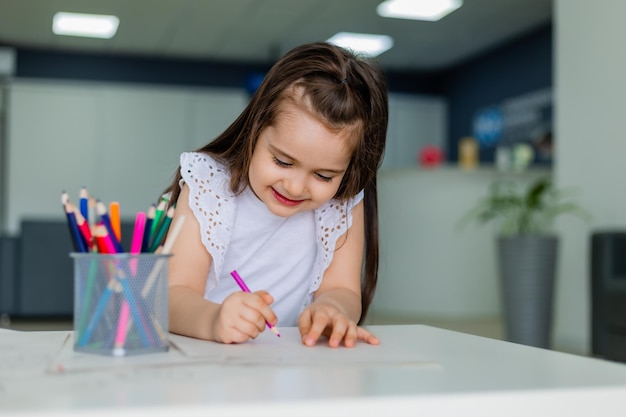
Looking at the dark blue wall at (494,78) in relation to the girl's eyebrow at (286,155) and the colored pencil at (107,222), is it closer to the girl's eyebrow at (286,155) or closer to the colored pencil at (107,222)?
the girl's eyebrow at (286,155)

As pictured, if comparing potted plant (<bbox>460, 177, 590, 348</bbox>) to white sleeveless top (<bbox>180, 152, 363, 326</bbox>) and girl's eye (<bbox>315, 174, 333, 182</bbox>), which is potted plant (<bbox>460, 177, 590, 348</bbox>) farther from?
girl's eye (<bbox>315, 174, 333, 182</bbox>)

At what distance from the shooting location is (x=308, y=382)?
539mm

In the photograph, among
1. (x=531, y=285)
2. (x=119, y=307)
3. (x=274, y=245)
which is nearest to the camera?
(x=119, y=307)

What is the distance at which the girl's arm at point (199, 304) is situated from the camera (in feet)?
2.50

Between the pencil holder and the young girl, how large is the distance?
0.15 metres

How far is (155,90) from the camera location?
8008 millimetres

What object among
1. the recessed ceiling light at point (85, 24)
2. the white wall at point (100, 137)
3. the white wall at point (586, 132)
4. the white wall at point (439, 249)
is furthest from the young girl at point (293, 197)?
the white wall at point (100, 137)

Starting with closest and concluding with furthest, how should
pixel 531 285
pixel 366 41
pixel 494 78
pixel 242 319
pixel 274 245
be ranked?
pixel 242 319 < pixel 274 245 < pixel 531 285 < pixel 366 41 < pixel 494 78

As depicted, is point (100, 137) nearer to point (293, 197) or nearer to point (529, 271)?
Result: point (529, 271)

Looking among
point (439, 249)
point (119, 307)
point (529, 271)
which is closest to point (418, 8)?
point (439, 249)

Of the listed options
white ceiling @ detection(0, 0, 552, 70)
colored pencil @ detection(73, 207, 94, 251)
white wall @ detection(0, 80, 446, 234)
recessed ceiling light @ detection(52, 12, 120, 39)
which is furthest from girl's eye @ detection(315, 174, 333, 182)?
white wall @ detection(0, 80, 446, 234)

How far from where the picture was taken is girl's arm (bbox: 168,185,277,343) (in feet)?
2.50

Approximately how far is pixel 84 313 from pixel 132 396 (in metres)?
0.21

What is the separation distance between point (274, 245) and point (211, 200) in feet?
0.57
